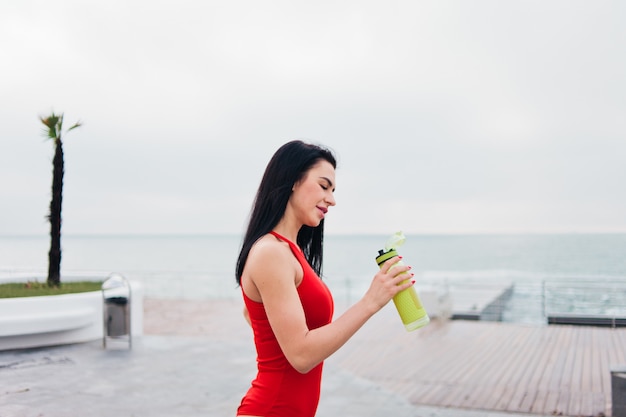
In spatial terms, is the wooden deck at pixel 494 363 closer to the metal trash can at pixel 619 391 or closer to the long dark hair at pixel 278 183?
the metal trash can at pixel 619 391

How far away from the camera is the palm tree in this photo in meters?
10.1

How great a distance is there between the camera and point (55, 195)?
10227 mm

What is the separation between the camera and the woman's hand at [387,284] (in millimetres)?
1485

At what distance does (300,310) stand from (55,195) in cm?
969

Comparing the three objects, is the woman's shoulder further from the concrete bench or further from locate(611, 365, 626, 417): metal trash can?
the concrete bench

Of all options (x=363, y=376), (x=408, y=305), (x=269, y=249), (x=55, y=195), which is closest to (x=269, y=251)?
(x=269, y=249)

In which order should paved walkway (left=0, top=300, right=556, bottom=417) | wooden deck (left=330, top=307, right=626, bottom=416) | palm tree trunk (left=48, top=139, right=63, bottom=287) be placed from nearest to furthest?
paved walkway (left=0, top=300, right=556, bottom=417)
wooden deck (left=330, top=307, right=626, bottom=416)
palm tree trunk (left=48, top=139, right=63, bottom=287)

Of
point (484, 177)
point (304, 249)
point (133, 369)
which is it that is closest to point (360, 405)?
point (133, 369)

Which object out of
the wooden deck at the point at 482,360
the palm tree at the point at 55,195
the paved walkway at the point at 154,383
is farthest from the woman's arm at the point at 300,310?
the palm tree at the point at 55,195

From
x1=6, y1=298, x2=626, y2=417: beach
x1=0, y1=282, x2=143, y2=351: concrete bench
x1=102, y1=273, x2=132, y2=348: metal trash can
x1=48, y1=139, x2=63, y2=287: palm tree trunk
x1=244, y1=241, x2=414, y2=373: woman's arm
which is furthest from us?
x1=48, y1=139, x2=63, y2=287: palm tree trunk

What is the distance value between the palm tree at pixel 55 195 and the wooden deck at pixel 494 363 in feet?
15.7

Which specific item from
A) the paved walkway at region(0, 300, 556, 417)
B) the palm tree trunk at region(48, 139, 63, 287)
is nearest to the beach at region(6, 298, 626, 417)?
the paved walkway at region(0, 300, 556, 417)

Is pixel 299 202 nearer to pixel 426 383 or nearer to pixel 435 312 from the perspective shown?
pixel 426 383

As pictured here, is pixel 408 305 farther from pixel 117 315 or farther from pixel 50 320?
pixel 50 320
